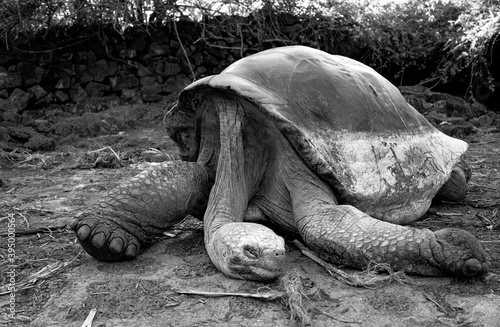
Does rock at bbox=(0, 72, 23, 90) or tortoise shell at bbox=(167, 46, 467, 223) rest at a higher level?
tortoise shell at bbox=(167, 46, 467, 223)

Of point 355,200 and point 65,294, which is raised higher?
point 355,200

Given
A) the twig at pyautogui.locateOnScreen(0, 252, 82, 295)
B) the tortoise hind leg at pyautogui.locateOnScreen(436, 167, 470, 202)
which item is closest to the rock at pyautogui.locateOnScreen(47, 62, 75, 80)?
the twig at pyautogui.locateOnScreen(0, 252, 82, 295)

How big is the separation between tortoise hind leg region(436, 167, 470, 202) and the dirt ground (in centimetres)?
6

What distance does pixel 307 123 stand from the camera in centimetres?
261

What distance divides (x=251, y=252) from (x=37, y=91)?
771 centimetres

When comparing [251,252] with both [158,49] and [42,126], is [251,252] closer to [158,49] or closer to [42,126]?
[42,126]

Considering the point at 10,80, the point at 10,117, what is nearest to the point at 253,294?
the point at 10,117

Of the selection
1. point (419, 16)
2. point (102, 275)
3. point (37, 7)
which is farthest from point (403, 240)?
point (419, 16)

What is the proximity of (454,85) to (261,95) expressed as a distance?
8.82 m

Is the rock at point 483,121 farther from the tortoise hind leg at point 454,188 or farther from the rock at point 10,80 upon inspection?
the rock at point 10,80

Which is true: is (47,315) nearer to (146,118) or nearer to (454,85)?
(146,118)

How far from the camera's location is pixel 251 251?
2.10 meters

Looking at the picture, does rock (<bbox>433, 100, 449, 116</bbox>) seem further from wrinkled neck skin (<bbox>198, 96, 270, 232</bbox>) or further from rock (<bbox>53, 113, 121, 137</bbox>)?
wrinkled neck skin (<bbox>198, 96, 270, 232</bbox>)

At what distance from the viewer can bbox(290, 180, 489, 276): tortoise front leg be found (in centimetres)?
209
